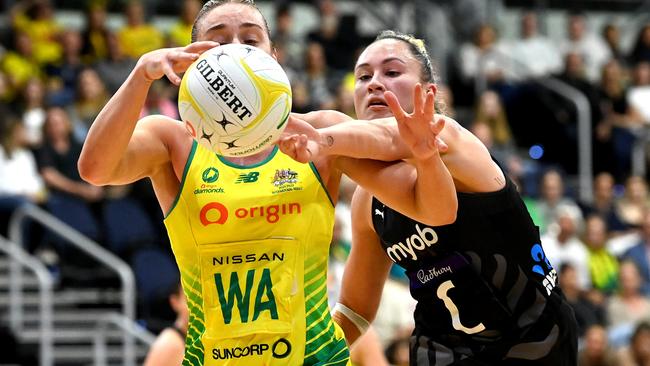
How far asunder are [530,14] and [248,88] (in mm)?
13926

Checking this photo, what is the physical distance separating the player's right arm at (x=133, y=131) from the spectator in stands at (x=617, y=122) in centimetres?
1183

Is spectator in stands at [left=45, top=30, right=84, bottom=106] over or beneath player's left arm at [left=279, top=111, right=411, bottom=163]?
beneath

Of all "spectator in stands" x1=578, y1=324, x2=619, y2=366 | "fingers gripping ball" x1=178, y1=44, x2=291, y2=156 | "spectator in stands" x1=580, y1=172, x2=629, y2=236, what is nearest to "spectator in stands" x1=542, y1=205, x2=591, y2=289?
"spectator in stands" x1=580, y1=172, x2=629, y2=236

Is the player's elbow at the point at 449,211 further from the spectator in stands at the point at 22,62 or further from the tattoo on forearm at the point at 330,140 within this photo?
the spectator in stands at the point at 22,62

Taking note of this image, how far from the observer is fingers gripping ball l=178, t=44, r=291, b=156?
157 inches

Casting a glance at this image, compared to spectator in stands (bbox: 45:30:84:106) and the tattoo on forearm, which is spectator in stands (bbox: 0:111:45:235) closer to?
spectator in stands (bbox: 45:30:84:106)

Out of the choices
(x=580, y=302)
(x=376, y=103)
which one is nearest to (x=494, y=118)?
(x=580, y=302)

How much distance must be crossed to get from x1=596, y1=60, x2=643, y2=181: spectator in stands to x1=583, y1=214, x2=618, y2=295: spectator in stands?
8.18ft

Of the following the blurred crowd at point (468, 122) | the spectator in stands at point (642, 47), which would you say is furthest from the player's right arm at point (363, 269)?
the spectator in stands at point (642, 47)

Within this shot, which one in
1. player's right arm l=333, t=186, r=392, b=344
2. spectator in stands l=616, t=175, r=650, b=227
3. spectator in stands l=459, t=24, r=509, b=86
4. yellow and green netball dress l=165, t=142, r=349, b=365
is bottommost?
spectator in stands l=616, t=175, r=650, b=227

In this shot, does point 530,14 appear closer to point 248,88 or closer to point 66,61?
point 66,61

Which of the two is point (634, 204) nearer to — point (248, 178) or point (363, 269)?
point (363, 269)

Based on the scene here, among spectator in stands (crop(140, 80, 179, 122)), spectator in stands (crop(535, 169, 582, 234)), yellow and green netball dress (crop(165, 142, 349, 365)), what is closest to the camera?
yellow and green netball dress (crop(165, 142, 349, 365))

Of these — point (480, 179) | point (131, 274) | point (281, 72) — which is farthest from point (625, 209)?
point (281, 72)
